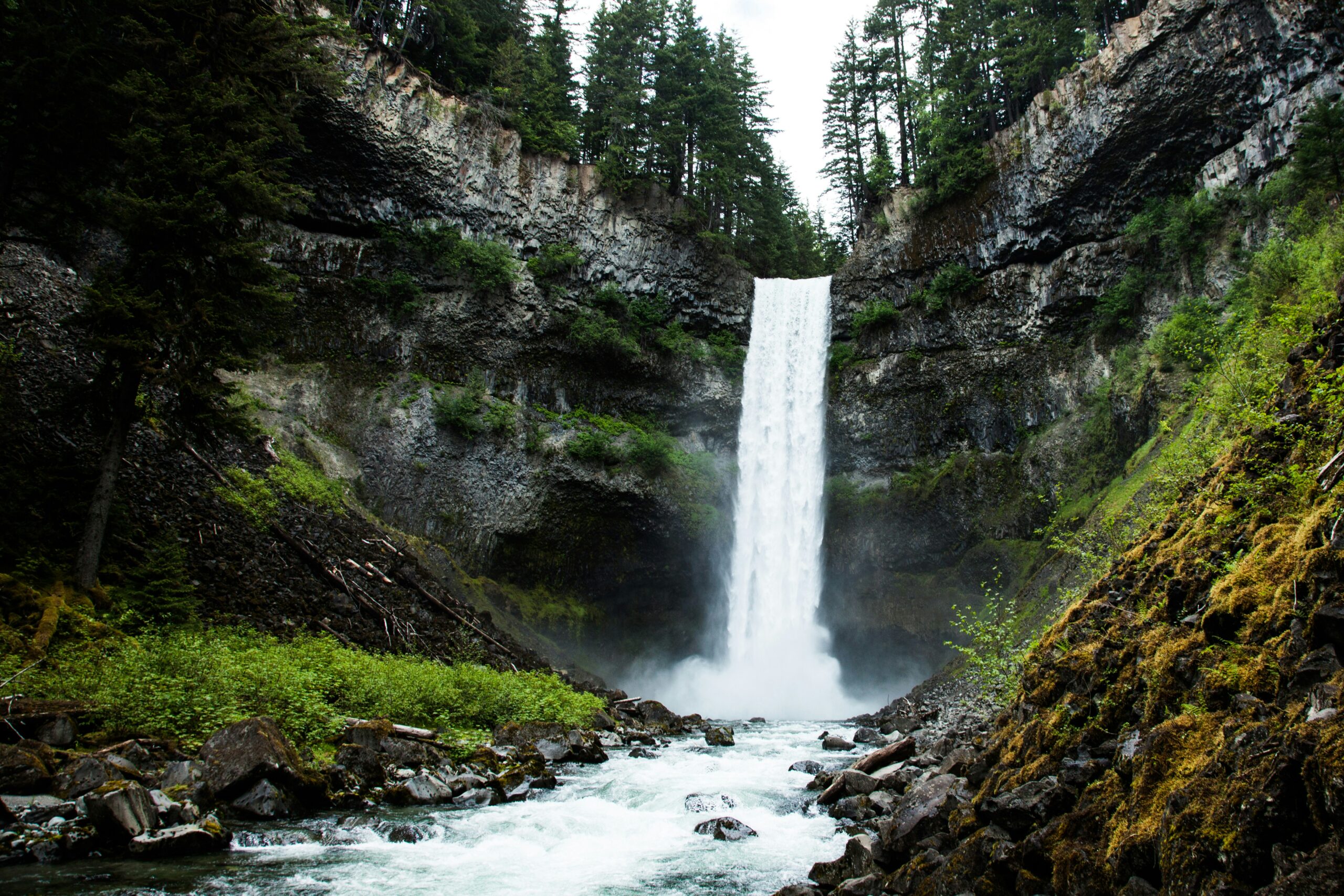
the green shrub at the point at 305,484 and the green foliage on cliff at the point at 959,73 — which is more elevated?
the green foliage on cliff at the point at 959,73

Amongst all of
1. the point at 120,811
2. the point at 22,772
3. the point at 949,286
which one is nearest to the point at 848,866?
the point at 120,811

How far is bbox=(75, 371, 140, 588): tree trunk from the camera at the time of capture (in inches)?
375

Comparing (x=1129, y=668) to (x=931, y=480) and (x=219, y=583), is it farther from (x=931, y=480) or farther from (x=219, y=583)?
(x=931, y=480)

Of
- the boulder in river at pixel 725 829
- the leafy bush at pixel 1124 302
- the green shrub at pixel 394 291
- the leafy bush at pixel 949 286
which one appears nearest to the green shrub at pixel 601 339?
the green shrub at pixel 394 291

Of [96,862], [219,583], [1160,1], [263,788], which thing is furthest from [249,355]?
[1160,1]

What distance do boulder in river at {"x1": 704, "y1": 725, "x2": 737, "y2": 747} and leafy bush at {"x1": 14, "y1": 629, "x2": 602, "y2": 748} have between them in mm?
2645

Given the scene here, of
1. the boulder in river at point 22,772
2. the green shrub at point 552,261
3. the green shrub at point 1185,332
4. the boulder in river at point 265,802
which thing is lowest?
the boulder in river at point 265,802

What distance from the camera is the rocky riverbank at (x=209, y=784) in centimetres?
518

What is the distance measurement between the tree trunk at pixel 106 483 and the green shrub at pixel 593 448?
51.5 ft

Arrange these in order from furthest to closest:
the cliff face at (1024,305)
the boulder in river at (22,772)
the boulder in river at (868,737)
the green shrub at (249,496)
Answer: the cliff face at (1024,305) < the boulder in river at (868,737) < the green shrub at (249,496) < the boulder in river at (22,772)

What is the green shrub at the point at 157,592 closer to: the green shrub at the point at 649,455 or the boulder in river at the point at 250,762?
the boulder in river at the point at 250,762

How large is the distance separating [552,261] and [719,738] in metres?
19.4

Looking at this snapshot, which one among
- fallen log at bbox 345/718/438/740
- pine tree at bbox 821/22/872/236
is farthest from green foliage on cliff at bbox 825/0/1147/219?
fallen log at bbox 345/718/438/740

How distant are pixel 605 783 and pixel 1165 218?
2384 cm
